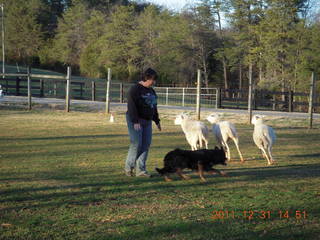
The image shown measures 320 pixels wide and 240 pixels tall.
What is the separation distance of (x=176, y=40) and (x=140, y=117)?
4437cm

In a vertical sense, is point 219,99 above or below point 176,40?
below

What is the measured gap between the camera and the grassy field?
14.6ft

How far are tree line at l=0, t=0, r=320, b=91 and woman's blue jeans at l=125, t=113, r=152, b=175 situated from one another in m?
27.7

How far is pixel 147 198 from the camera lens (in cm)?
581

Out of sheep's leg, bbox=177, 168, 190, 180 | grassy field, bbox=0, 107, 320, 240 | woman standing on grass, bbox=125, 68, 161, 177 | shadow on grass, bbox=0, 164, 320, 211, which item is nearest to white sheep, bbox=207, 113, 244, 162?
grassy field, bbox=0, 107, 320, 240

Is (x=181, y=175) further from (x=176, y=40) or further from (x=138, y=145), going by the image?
(x=176, y=40)

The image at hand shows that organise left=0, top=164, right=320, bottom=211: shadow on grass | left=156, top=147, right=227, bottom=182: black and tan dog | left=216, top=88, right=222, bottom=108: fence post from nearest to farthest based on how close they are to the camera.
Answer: left=0, top=164, right=320, bottom=211: shadow on grass → left=156, top=147, right=227, bottom=182: black and tan dog → left=216, top=88, right=222, bottom=108: fence post

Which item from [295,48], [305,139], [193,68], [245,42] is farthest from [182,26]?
[305,139]

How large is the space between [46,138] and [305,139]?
321 inches

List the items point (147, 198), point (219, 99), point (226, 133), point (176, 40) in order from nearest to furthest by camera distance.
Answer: point (147, 198), point (226, 133), point (219, 99), point (176, 40)

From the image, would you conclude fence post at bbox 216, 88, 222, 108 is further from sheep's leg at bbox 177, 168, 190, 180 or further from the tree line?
sheep's leg at bbox 177, 168, 190, 180

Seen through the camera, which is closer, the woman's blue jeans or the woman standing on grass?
the woman standing on grass

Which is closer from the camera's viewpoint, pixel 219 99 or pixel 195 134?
pixel 195 134

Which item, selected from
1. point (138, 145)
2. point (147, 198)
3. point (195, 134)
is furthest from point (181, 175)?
point (195, 134)
